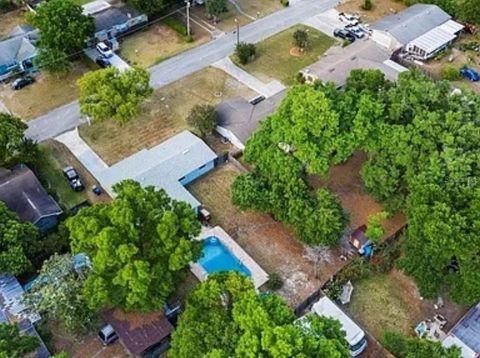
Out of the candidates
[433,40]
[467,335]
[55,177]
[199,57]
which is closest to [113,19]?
[199,57]

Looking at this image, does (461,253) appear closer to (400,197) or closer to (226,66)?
(400,197)

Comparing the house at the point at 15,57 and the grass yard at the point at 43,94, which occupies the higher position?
the house at the point at 15,57

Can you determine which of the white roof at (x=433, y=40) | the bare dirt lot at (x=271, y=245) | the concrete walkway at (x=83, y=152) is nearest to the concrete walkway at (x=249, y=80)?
the bare dirt lot at (x=271, y=245)

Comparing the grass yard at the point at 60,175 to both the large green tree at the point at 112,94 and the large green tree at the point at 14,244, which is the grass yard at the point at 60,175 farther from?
the large green tree at the point at 14,244

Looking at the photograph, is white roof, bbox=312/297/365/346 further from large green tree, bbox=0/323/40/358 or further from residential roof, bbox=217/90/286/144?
large green tree, bbox=0/323/40/358

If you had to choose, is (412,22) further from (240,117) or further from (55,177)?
(55,177)

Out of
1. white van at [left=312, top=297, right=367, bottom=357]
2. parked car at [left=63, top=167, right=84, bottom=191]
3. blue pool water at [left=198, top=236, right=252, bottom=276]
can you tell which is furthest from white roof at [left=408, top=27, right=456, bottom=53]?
parked car at [left=63, top=167, right=84, bottom=191]

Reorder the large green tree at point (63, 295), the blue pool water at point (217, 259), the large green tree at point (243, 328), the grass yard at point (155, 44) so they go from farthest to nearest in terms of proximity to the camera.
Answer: the grass yard at point (155, 44) < the blue pool water at point (217, 259) < the large green tree at point (63, 295) < the large green tree at point (243, 328)
